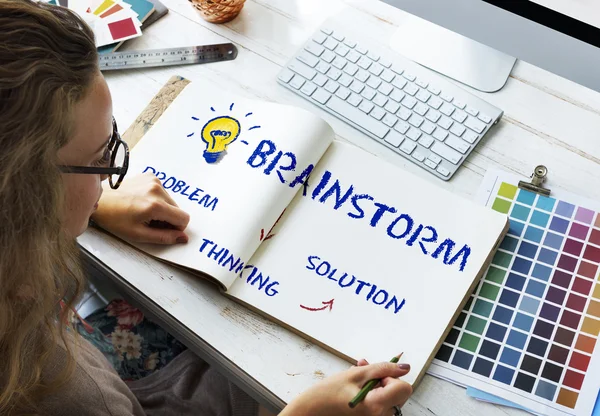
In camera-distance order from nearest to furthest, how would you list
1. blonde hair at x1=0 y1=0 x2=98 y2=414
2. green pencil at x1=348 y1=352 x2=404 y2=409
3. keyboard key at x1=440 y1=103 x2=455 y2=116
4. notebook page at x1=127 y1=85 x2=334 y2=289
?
blonde hair at x1=0 y1=0 x2=98 y2=414 → green pencil at x1=348 y1=352 x2=404 y2=409 → notebook page at x1=127 y1=85 x2=334 y2=289 → keyboard key at x1=440 y1=103 x2=455 y2=116

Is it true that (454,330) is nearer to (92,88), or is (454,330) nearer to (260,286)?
(260,286)

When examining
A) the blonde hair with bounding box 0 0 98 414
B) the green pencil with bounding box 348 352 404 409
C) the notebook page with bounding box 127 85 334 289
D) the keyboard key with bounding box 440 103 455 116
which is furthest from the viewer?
the keyboard key with bounding box 440 103 455 116

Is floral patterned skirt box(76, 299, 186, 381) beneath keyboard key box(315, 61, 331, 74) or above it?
beneath

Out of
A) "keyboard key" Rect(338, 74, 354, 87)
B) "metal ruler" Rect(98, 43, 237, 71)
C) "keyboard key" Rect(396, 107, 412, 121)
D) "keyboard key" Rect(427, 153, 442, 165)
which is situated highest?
"keyboard key" Rect(338, 74, 354, 87)

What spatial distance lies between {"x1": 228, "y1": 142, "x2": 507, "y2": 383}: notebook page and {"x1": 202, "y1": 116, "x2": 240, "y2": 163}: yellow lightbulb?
119 millimetres

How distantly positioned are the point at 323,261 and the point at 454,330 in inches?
6.3

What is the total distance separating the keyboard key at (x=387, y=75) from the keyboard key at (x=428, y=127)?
0.29 ft

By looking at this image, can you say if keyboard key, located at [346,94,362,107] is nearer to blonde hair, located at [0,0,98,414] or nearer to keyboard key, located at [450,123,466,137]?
keyboard key, located at [450,123,466,137]

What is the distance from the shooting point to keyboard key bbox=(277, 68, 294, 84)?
92cm

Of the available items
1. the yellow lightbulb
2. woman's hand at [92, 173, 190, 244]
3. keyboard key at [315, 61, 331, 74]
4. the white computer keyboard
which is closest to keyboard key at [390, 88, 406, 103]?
the white computer keyboard

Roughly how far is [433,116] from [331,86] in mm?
144

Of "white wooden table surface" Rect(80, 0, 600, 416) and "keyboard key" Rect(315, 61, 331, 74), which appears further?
"keyboard key" Rect(315, 61, 331, 74)

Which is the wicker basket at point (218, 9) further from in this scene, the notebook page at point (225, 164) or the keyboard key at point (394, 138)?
the keyboard key at point (394, 138)

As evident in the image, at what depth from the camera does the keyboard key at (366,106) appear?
2.89ft
